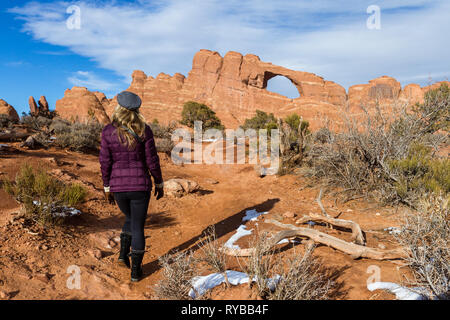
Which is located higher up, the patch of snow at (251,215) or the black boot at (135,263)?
the black boot at (135,263)

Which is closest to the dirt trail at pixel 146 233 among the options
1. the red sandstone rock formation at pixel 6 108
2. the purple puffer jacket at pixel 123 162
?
the purple puffer jacket at pixel 123 162

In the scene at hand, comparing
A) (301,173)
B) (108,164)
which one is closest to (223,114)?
(301,173)

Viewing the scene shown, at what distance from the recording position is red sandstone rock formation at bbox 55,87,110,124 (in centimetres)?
5692

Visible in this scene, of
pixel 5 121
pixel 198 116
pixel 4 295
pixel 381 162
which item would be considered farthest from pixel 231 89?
pixel 4 295

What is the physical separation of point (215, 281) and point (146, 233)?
93.6 inches

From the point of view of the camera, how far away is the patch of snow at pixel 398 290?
2.15m

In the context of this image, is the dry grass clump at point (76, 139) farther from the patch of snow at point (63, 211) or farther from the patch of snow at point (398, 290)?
the patch of snow at point (398, 290)

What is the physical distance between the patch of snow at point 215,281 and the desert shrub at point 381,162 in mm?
3586

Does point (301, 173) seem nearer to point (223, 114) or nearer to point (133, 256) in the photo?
point (133, 256)

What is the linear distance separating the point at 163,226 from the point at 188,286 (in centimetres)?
270

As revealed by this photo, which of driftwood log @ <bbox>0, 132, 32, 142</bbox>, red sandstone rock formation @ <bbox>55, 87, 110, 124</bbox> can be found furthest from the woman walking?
red sandstone rock formation @ <bbox>55, 87, 110, 124</bbox>

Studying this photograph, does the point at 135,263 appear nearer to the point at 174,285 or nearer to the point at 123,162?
the point at 174,285

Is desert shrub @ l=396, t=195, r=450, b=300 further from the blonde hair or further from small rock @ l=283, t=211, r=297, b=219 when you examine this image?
the blonde hair

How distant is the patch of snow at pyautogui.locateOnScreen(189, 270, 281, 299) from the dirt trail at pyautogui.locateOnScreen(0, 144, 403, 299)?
0.39 feet
